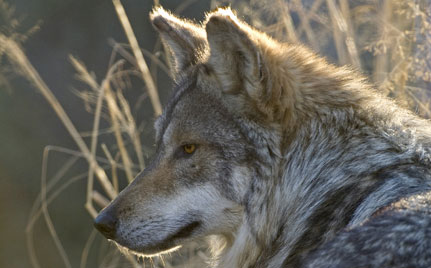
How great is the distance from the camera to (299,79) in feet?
10.3

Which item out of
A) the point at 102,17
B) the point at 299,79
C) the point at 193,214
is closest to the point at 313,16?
the point at 299,79

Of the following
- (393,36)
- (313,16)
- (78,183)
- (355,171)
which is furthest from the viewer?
(78,183)

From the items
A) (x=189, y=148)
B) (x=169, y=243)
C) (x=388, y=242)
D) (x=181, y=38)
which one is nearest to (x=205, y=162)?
(x=189, y=148)

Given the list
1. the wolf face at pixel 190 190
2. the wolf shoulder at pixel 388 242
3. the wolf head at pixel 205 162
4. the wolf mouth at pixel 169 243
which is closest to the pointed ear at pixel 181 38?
the wolf head at pixel 205 162

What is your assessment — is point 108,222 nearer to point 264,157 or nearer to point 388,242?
point 264,157

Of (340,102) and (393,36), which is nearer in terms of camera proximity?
(340,102)

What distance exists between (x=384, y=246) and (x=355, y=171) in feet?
2.34

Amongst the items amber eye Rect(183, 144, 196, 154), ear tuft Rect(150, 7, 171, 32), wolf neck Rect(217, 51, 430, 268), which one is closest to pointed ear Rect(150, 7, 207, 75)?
ear tuft Rect(150, 7, 171, 32)

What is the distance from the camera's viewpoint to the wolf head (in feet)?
9.99

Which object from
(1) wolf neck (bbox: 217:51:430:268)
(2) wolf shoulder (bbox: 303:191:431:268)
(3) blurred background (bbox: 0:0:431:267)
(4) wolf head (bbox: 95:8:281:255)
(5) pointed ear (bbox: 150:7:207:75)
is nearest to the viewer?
(2) wolf shoulder (bbox: 303:191:431:268)

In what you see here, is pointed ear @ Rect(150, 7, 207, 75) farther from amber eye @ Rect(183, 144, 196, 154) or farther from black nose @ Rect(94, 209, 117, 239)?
black nose @ Rect(94, 209, 117, 239)

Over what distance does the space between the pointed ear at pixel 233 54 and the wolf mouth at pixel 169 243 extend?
64 centimetres

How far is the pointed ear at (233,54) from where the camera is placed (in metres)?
2.85

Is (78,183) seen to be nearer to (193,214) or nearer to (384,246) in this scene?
(193,214)
